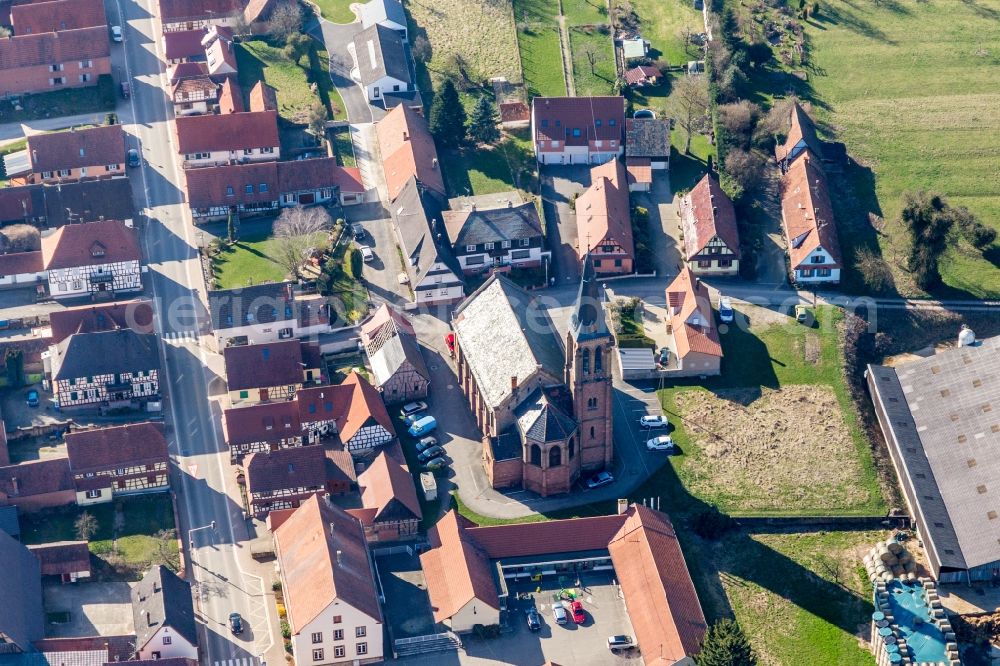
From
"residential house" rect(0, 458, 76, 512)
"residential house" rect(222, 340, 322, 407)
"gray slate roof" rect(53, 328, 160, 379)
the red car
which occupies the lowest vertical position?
the red car

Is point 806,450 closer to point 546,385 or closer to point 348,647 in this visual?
point 546,385

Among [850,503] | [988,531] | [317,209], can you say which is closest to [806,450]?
[850,503]

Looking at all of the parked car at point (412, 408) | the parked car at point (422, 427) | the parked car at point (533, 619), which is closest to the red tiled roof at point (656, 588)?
the parked car at point (533, 619)

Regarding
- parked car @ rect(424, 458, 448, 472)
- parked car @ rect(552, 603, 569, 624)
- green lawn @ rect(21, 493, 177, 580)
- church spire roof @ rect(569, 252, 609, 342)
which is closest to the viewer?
parked car @ rect(552, 603, 569, 624)

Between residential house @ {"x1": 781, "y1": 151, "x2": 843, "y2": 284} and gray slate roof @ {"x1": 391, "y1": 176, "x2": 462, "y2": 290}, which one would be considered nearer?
gray slate roof @ {"x1": 391, "y1": 176, "x2": 462, "y2": 290}

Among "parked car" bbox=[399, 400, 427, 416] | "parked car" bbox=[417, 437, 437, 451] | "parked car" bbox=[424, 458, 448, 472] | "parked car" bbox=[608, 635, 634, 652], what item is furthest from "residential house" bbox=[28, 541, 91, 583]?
"parked car" bbox=[608, 635, 634, 652]

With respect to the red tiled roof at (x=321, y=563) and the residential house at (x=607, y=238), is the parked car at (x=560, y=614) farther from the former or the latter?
the residential house at (x=607, y=238)

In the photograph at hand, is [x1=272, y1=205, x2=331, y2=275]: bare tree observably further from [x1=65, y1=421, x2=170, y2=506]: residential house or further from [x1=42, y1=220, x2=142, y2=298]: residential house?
[x1=65, y1=421, x2=170, y2=506]: residential house
